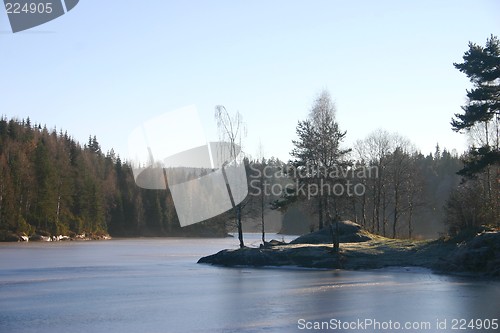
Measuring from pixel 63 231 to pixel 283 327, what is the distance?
78004 millimetres

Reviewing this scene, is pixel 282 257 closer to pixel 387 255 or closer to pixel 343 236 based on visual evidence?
pixel 387 255

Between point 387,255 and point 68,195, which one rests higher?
point 68,195

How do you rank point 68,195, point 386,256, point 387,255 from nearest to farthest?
point 386,256
point 387,255
point 68,195

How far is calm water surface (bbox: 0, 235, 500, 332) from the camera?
15664 millimetres

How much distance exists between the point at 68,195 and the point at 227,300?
75.4m

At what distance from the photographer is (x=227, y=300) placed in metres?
20.1

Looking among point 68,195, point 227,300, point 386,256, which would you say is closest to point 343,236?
point 386,256

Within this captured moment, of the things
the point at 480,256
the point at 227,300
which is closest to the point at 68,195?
the point at 480,256

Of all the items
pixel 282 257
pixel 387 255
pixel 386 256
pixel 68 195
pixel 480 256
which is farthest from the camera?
pixel 68 195

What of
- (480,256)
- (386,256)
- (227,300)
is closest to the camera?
(227,300)

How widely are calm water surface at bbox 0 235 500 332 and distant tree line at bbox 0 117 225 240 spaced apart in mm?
33021

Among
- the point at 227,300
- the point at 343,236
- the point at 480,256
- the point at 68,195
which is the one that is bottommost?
the point at 227,300

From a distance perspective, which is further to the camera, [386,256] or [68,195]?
[68,195]

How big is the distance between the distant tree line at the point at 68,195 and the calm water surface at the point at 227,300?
33021mm
